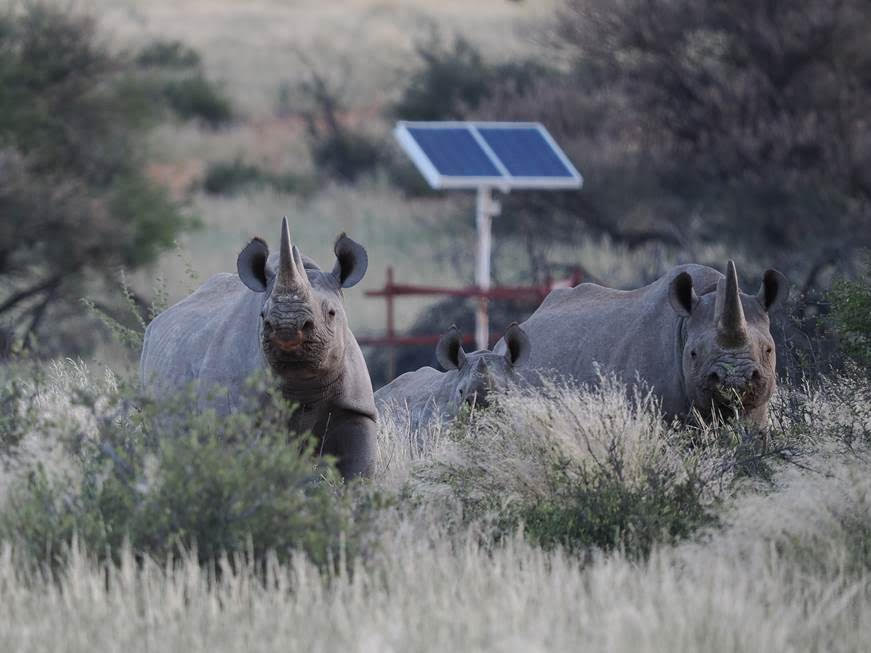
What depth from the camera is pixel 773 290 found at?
10836 millimetres

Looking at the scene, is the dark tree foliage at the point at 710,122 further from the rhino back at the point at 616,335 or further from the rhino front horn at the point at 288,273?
the rhino front horn at the point at 288,273

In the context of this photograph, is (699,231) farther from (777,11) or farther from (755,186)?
(777,11)

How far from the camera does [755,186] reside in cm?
2664

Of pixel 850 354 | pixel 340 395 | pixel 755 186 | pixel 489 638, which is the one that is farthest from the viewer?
pixel 755 186

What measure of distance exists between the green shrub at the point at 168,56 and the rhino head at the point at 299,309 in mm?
32139

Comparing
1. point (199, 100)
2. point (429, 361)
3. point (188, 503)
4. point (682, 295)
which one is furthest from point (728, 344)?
point (199, 100)

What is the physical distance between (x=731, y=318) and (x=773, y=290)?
0.67 meters

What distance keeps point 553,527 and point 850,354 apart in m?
3.02

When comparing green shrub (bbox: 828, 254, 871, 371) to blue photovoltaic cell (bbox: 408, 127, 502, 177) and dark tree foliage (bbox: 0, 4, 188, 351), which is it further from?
dark tree foliage (bbox: 0, 4, 188, 351)

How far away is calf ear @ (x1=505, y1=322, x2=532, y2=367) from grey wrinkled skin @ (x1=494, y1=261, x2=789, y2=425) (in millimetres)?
131

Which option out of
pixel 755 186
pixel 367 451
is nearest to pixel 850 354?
pixel 367 451

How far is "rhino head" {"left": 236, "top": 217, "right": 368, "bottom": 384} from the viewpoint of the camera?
9398 millimetres

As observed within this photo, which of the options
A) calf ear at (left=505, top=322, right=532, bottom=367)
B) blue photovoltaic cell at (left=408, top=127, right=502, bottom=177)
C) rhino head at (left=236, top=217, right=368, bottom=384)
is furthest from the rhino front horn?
blue photovoltaic cell at (left=408, top=127, right=502, bottom=177)

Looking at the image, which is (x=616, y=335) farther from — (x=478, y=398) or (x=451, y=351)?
(x=451, y=351)
